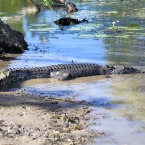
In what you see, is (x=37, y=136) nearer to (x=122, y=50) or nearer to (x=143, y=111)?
(x=143, y=111)

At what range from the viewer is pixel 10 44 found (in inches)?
422

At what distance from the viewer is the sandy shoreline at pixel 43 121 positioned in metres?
4.64

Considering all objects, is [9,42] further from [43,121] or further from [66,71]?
[43,121]

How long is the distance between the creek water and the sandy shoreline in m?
0.21

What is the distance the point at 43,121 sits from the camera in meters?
5.21

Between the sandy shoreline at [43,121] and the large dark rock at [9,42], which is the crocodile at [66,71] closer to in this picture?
the sandy shoreline at [43,121]

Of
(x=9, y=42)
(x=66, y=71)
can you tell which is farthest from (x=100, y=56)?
(x=9, y=42)

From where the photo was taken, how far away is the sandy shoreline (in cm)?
464

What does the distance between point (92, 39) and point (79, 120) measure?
6987 mm

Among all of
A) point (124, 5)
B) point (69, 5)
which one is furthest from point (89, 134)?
point (124, 5)

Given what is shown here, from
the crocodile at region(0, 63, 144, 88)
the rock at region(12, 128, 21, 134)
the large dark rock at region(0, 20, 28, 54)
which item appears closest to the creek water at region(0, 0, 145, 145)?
the crocodile at region(0, 63, 144, 88)

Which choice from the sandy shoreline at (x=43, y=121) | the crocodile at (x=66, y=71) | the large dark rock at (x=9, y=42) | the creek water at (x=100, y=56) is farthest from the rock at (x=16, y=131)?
the large dark rock at (x=9, y=42)

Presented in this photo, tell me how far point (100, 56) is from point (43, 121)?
17.0 feet

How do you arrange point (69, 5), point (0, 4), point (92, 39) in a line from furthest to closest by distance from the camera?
point (0, 4) → point (69, 5) → point (92, 39)
